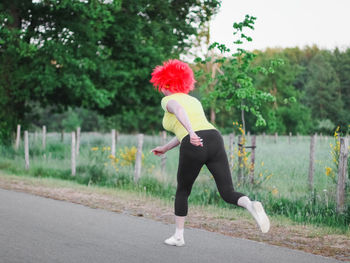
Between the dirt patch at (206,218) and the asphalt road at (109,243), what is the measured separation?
0.39 meters

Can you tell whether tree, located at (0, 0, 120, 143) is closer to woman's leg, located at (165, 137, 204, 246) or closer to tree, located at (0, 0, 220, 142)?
tree, located at (0, 0, 220, 142)

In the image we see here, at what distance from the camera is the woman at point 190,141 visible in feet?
15.5

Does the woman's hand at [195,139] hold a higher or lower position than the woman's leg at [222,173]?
higher

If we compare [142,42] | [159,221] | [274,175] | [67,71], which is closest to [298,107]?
[142,42]

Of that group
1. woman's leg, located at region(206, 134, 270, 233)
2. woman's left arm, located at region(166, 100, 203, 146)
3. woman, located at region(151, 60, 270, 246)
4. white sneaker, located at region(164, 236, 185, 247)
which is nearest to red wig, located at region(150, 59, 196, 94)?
woman, located at region(151, 60, 270, 246)

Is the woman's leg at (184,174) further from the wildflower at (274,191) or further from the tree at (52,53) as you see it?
the tree at (52,53)

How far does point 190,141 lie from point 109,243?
1.61 metres

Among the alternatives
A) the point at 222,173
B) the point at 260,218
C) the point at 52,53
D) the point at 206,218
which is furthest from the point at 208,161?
the point at 52,53

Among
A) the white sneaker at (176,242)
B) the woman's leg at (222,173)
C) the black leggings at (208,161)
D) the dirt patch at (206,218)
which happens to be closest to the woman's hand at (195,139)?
the black leggings at (208,161)

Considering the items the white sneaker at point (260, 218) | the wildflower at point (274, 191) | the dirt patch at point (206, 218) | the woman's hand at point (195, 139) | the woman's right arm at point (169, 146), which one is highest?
the woman's hand at point (195, 139)

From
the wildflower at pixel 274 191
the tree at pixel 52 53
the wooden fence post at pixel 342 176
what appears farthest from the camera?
the tree at pixel 52 53

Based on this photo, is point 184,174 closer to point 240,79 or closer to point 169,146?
point 169,146

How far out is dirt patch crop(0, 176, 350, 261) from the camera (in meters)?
5.61

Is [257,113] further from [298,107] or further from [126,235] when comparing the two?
[298,107]
